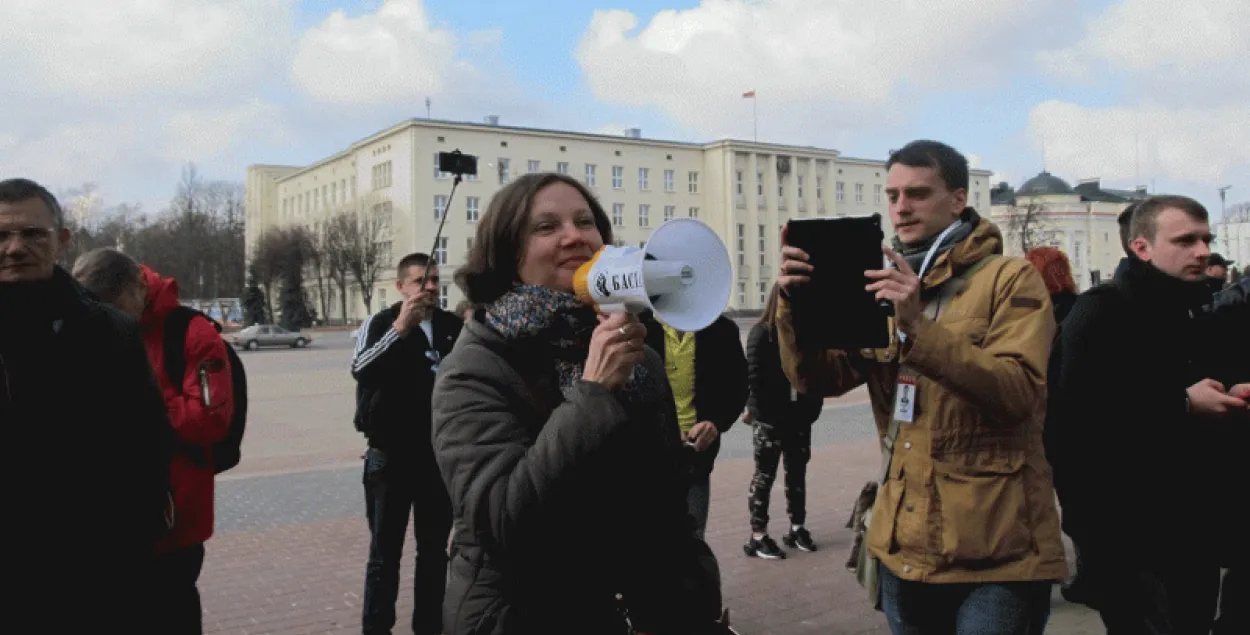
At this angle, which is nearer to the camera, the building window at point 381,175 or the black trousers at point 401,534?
the black trousers at point 401,534

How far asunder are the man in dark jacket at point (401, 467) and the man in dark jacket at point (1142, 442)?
326 centimetres

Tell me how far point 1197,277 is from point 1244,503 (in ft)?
2.83

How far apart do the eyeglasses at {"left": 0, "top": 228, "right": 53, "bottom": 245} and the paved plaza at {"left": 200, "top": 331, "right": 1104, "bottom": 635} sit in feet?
11.0

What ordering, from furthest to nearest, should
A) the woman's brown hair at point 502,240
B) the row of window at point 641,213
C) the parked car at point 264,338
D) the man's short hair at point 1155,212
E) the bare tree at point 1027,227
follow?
the row of window at point 641,213
the bare tree at point 1027,227
the parked car at point 264,338
the man's short hair at point 1155,212
the woman's brown hair at point 502,240

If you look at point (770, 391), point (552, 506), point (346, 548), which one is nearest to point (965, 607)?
point (552, 506)

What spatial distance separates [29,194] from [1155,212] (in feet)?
13.2

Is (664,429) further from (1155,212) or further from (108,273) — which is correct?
(108,273)

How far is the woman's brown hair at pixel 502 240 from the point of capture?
2359mm

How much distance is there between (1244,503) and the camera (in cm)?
356

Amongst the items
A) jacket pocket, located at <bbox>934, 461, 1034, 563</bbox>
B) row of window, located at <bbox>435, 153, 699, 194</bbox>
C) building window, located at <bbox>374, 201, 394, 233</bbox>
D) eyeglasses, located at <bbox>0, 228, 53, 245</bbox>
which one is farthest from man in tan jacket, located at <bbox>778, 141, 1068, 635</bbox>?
building window, located at <bbox>374, 201, 394, 233</bbox>

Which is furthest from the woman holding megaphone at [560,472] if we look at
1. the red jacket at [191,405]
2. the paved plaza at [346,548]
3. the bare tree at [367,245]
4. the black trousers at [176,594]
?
the bare tree at [367,245]

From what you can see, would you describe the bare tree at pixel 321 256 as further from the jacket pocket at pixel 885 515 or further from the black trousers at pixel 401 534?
the jacket pocket at pixel 885 515

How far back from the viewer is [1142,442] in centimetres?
331

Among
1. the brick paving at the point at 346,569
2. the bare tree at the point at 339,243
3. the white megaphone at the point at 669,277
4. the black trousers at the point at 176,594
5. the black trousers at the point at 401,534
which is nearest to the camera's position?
the white megaphone at the point at 669,277
